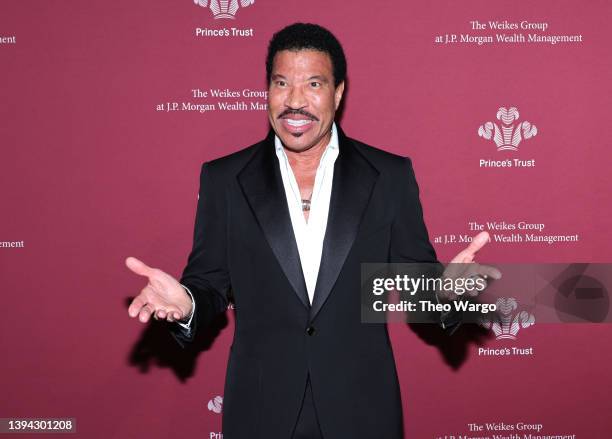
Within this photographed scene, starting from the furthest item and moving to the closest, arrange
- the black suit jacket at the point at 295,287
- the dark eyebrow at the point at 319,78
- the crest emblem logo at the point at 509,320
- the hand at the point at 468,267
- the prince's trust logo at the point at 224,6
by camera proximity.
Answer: the crest emblem logo at the point at 509,320 → the prince's trust logo at the point at 224,6 → the dark eyebrow at the point at 319,78 → the black suit jacket at the point at 295,287 → the hand at the point at 468,267

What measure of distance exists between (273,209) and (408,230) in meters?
0.45

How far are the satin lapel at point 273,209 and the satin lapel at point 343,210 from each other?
6 centimetres

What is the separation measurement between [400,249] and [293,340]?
1.51 feet

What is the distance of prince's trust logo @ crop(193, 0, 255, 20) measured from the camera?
2604mm

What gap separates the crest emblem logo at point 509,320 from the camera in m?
2.75

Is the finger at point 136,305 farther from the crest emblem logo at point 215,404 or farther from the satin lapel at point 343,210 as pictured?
the crest emblem logo at point 215,404

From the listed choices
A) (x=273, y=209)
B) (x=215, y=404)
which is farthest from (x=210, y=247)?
(x=215, y=404)

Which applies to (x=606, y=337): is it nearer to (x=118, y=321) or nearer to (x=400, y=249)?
(x=400, y=249)

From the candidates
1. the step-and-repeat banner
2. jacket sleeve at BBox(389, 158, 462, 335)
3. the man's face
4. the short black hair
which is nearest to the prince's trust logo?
the step-and-repeat banner

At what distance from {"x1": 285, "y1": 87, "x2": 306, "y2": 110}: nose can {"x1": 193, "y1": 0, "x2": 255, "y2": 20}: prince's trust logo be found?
96 centimetres

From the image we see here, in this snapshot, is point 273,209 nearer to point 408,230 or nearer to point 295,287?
point 295,287

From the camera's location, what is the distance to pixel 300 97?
5.95 feet

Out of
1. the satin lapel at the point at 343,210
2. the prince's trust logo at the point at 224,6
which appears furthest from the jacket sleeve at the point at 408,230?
the prince's trust logo at the point at 224,6

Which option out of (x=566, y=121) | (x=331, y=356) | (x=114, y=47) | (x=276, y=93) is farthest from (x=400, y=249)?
(x=114, y=47)
